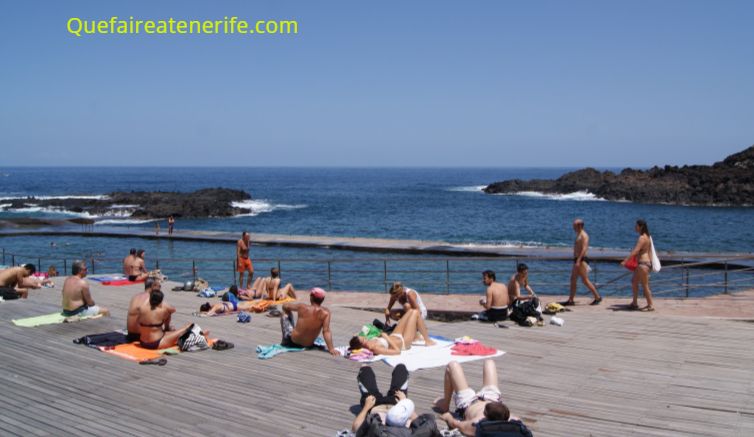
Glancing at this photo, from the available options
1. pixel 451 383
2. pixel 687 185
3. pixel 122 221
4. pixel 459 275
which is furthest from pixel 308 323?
pixel 687 185

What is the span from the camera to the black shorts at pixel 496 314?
1157 centimetres

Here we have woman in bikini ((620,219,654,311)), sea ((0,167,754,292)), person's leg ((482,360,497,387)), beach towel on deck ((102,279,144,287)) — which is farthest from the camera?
sea ((0,167,754,292))

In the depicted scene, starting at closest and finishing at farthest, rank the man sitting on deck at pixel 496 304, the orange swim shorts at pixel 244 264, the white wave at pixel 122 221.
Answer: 1. the man sitting on deck at pixel 496 304
2. the orange swim shorts at pixel 244 264
3. the white wave at pixel 122 221

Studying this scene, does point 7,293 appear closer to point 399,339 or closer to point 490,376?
point 399,339

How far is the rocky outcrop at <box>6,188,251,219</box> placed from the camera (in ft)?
223

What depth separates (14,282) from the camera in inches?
575

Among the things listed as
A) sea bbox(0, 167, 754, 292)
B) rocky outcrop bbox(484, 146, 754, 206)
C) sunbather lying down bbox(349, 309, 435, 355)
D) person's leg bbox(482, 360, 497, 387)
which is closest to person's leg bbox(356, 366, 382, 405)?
person's leg bbox(482, 360, 497, 387)

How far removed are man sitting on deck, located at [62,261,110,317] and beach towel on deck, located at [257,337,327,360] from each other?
427 cm

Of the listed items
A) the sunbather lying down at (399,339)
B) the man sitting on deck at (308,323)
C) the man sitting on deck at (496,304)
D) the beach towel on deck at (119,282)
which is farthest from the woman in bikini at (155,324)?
the beach towel on deck at (119,282)

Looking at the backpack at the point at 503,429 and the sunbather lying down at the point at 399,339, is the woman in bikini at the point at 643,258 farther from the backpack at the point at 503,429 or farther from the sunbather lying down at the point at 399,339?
the backpack at the point at 503,429

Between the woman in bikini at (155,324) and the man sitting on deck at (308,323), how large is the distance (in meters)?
1.56

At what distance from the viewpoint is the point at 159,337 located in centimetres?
981

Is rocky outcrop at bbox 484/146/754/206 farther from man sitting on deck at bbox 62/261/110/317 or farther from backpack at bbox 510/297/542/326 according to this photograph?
man sitting on deck at bbox 62/261/110/317

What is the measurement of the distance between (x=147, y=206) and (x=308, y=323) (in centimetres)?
6728
